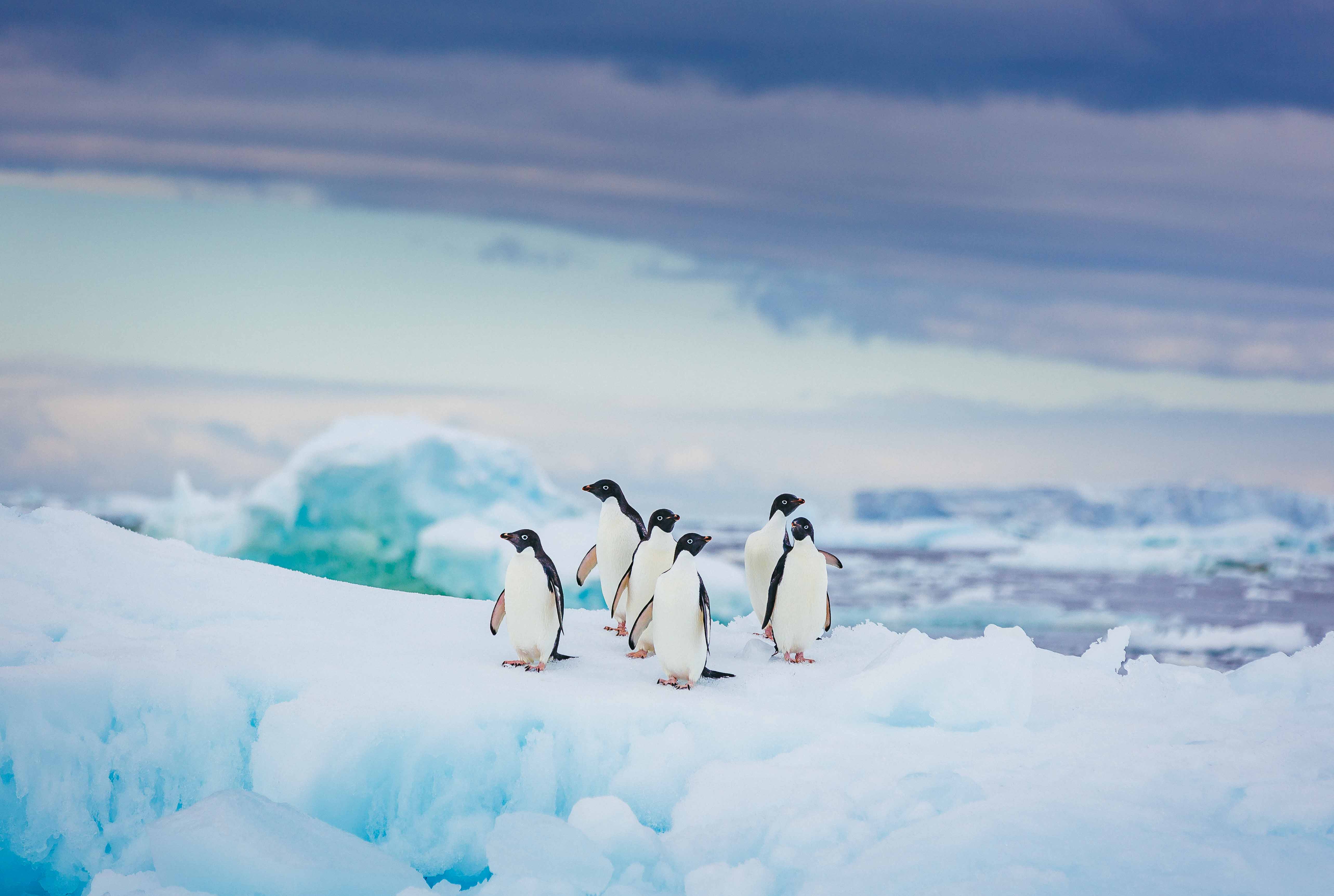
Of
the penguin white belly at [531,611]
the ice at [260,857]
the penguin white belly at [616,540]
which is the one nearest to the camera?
the ice at [260,857]

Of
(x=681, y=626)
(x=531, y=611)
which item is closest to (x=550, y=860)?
(x=681, y=626)

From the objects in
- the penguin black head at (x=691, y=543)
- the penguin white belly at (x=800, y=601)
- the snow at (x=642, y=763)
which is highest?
the penguin black head at (x=691, y=543)

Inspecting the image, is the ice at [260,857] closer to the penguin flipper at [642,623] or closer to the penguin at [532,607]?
the penguin at [532,607]

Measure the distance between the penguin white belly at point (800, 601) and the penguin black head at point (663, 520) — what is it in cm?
67

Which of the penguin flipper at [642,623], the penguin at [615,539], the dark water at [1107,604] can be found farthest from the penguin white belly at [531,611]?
the dark water at [1107,604]

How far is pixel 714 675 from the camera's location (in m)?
5.40

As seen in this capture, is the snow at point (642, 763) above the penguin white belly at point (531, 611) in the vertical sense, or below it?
below

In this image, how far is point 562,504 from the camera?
737 inches

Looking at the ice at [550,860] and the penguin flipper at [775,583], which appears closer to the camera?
the ice at [550,860]

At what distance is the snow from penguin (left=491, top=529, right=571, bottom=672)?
145mm

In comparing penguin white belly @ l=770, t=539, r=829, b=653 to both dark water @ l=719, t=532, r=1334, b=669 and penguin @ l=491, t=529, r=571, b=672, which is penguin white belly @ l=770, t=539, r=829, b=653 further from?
dark water @ l=719, t=532, r=1334, b=669

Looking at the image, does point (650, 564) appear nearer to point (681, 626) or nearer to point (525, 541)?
point (525, 541)

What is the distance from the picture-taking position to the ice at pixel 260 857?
3.82 m

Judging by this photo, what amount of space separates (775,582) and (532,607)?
135 cm
